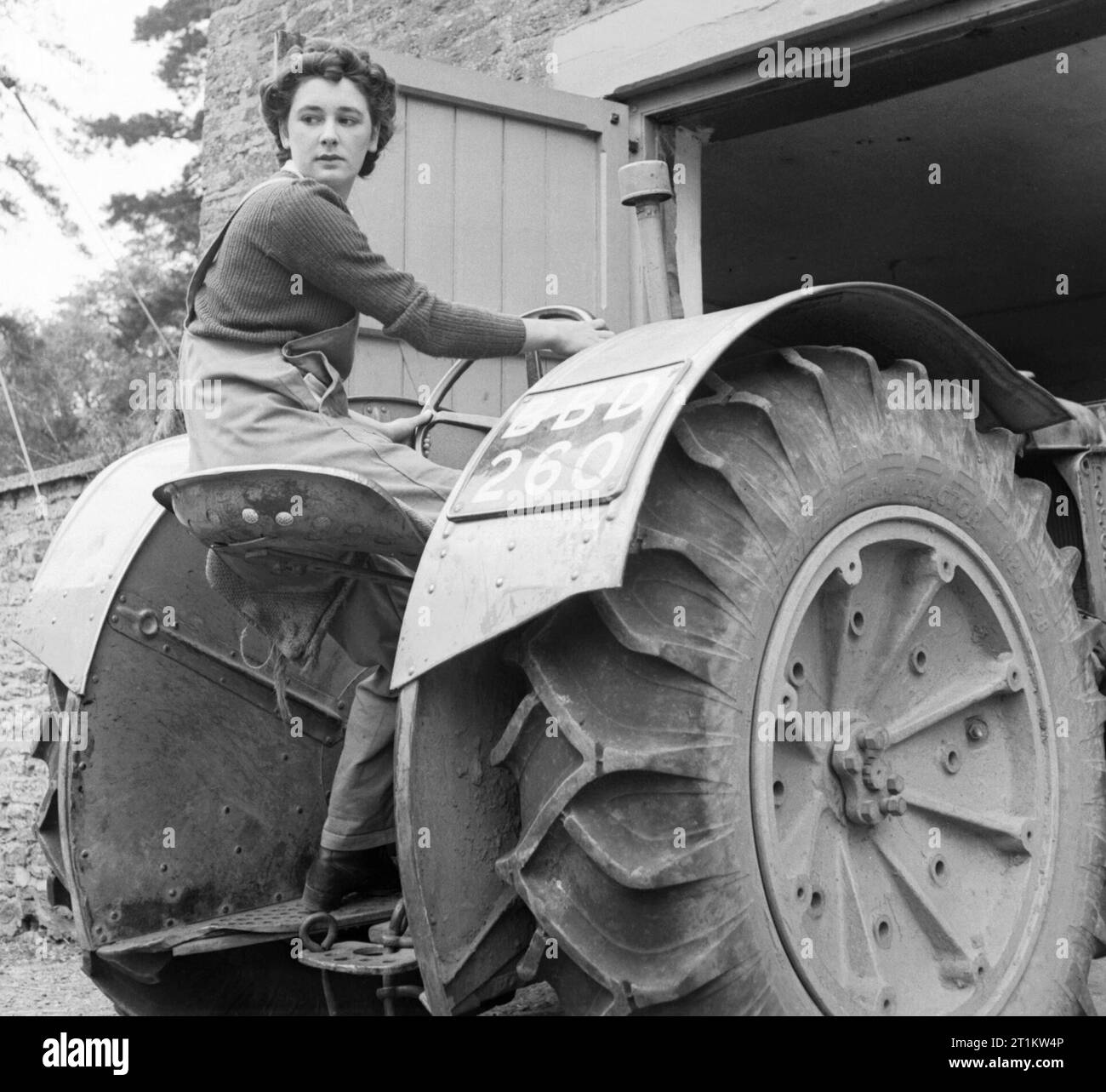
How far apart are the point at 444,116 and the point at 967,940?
3665 mm

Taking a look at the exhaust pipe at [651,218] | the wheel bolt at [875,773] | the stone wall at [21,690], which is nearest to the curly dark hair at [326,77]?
the exhaust pipe at [651,218]

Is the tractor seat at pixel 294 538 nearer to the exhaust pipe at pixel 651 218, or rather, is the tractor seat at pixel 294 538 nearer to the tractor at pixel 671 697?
the tractor at pixel 671 697

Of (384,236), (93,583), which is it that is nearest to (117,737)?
(93,583)

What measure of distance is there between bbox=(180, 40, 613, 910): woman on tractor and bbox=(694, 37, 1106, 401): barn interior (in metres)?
2.83

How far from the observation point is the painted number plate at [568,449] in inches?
81.2

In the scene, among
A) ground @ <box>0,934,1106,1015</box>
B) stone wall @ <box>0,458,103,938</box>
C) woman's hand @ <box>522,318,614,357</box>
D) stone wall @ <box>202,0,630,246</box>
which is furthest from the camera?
stone wall @ <box>0,458,103,938</box>

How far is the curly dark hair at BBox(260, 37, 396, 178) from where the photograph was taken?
2717 millimetres

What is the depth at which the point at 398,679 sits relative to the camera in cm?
213

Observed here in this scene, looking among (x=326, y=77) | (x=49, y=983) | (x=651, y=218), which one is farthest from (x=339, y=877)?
(x=49, y=983)

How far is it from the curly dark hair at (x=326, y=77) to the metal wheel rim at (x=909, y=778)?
1.21 metres

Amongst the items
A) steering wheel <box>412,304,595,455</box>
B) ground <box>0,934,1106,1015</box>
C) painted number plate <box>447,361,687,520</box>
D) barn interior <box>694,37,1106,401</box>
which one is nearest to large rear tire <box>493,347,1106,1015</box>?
painted number plate <box>447,361,687,520</box>

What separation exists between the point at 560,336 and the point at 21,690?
228 inches

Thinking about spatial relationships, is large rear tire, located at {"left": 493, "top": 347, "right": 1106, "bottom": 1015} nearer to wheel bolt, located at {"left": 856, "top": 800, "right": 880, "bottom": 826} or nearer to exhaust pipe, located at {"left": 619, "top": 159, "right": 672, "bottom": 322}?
wheel bolt, located at {"left": 856, "top": 800, "right": 880, "bottom": 826}

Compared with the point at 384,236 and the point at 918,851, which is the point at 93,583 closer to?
the point at 918,851
